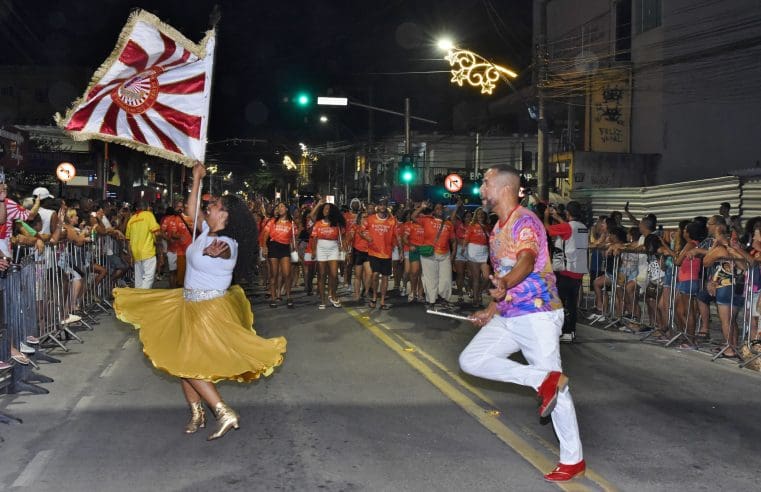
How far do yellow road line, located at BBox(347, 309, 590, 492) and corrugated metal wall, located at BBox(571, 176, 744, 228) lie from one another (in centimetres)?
1131

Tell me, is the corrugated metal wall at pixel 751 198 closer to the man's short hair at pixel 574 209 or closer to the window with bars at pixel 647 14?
the man's short hair at pixel 574 209

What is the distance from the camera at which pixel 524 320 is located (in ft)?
16.4

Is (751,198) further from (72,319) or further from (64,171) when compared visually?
(64,171)

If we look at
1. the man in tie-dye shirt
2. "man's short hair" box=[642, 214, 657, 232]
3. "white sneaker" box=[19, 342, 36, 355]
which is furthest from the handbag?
the man in tie-dye shirt

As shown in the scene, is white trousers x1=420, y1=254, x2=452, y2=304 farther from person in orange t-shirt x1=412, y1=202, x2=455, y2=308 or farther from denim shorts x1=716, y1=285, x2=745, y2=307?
denim shorts x1=716, y1=285, x2=745, y2=307

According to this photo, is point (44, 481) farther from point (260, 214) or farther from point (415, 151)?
point (415, 151)

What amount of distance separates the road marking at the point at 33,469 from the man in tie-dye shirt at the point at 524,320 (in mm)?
2905

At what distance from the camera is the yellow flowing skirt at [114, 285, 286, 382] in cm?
560

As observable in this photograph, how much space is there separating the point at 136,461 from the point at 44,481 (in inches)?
23.7

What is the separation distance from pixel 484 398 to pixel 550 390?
8.02 feet

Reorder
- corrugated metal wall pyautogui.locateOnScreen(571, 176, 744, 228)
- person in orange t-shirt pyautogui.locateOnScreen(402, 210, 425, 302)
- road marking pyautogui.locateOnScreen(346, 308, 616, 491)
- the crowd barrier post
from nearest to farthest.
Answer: road marking pyautogui.locateOnScreen(346, 308, 616, 491) < the crowd barrier post < person in orange t-shirt pyautogui.locateOnScreen(402, 210, 425, 302) < corrugated metal wall pyautogui.locateOnScreen(571, 176, 744, 228)

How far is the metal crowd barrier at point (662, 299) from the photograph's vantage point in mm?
9867

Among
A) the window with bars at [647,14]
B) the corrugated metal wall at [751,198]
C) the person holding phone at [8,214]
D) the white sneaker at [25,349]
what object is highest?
the window with bars at [647,14]

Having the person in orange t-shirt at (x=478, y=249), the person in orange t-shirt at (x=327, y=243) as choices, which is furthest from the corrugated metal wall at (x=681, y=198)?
the person in orange t-shirt at (x=327, y=243)
